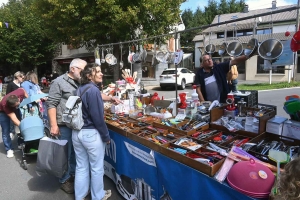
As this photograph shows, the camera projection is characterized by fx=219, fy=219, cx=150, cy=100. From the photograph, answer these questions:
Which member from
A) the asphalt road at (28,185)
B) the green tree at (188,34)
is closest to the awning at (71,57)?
the asphalt road at (28,185)

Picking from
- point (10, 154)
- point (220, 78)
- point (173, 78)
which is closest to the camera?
point (220, 78)

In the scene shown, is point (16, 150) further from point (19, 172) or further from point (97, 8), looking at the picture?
point (97, 8)

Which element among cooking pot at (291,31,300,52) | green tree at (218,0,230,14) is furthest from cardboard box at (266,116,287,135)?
green tree at (218,0,230,14)

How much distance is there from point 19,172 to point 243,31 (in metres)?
22.3

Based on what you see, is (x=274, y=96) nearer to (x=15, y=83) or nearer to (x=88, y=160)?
(x=88, y=160)

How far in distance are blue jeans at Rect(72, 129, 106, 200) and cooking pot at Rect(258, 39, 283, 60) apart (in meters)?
2.19

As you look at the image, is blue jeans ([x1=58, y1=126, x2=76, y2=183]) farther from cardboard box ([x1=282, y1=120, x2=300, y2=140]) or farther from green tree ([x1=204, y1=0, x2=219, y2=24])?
green tree ([x1=204, y1=0, x2=219, y2=24])

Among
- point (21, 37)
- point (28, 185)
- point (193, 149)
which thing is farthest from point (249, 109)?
point (21, 37)

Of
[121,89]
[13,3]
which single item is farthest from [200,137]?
[13,3]

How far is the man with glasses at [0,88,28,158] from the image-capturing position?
12.7ft

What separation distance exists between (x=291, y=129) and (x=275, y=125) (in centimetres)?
14

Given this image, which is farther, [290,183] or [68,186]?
[68,186]

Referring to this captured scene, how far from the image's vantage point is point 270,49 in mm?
2615

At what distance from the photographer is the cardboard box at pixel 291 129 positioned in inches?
77.1
